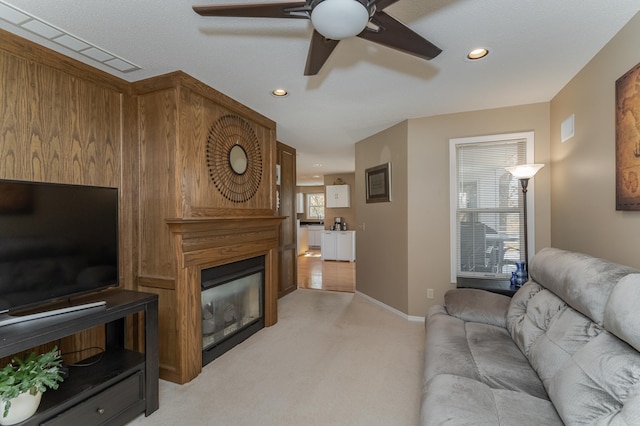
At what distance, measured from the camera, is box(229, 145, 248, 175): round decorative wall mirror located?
9.44 feet

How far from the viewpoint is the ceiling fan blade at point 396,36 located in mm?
1283

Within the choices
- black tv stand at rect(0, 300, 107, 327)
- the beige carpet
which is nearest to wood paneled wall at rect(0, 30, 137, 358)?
black tv stand at rect(0, 300, 107, 327)

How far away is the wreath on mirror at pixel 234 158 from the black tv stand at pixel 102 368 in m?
1.20

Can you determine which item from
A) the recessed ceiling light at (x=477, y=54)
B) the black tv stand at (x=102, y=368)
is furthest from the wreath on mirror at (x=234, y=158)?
the recessed ceiling light at (x=477, y=54)

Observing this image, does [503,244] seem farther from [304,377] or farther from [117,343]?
[117,343]

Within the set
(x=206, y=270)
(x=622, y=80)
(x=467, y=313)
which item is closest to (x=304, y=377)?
(x=206, y=270)

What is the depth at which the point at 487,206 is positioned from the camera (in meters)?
3.30

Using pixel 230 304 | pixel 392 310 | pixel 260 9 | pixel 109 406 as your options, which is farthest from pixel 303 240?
pixel 260 9

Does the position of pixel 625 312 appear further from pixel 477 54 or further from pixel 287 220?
pixel 287 220

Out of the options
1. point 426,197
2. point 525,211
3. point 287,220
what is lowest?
point 287,220

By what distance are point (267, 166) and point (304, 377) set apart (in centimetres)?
229

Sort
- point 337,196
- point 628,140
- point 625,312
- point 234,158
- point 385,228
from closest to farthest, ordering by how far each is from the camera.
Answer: point 625,312 → point 628,140 → point 234,158 → point 385,228 → point 337,196

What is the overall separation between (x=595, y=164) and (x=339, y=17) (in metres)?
2.31

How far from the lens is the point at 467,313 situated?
2369 mm
